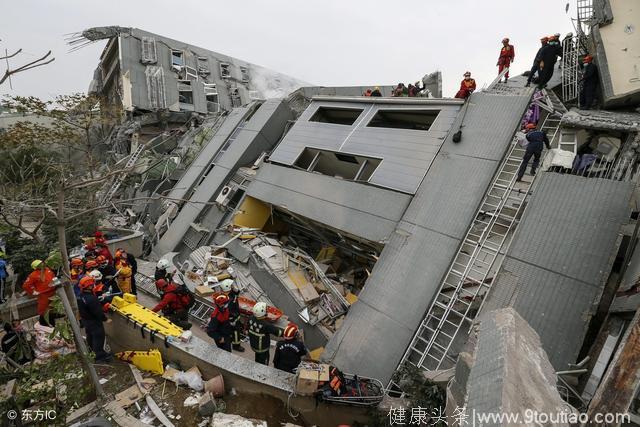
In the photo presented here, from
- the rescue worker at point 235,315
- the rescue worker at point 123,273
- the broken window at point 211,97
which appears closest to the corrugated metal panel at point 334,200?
the rescue worker at point 235,315

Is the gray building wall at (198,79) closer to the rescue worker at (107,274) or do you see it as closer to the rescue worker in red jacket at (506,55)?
the rescue worker at (107,274)

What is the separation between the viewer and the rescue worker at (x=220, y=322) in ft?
23.8

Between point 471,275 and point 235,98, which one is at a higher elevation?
point 235,98

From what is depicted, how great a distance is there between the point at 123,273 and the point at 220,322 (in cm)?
373

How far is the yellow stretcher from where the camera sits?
23.1 ft

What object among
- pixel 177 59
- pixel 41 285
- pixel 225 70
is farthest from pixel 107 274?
pixel 225 70

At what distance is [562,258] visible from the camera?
19.0 feet

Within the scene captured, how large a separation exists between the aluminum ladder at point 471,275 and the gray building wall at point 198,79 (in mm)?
26888

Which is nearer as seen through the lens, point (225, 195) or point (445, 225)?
point (445, 225)

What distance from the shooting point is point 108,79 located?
30.7m

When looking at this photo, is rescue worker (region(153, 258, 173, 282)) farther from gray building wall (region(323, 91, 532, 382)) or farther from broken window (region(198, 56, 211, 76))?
broken window (region(198, 56, 211, 76))

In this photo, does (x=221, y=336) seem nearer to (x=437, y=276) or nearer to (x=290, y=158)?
(x=437, y=276)

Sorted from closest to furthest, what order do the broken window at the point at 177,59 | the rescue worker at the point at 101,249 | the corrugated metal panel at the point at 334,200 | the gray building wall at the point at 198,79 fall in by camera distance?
the corrugated metal panel at the point at 334,200 < the rescue worker at the point at 101,249 < the gray building wall at the point at 198,79 < the broken window at the point at 177,59

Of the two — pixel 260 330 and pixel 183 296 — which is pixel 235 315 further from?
pixel 183 296
